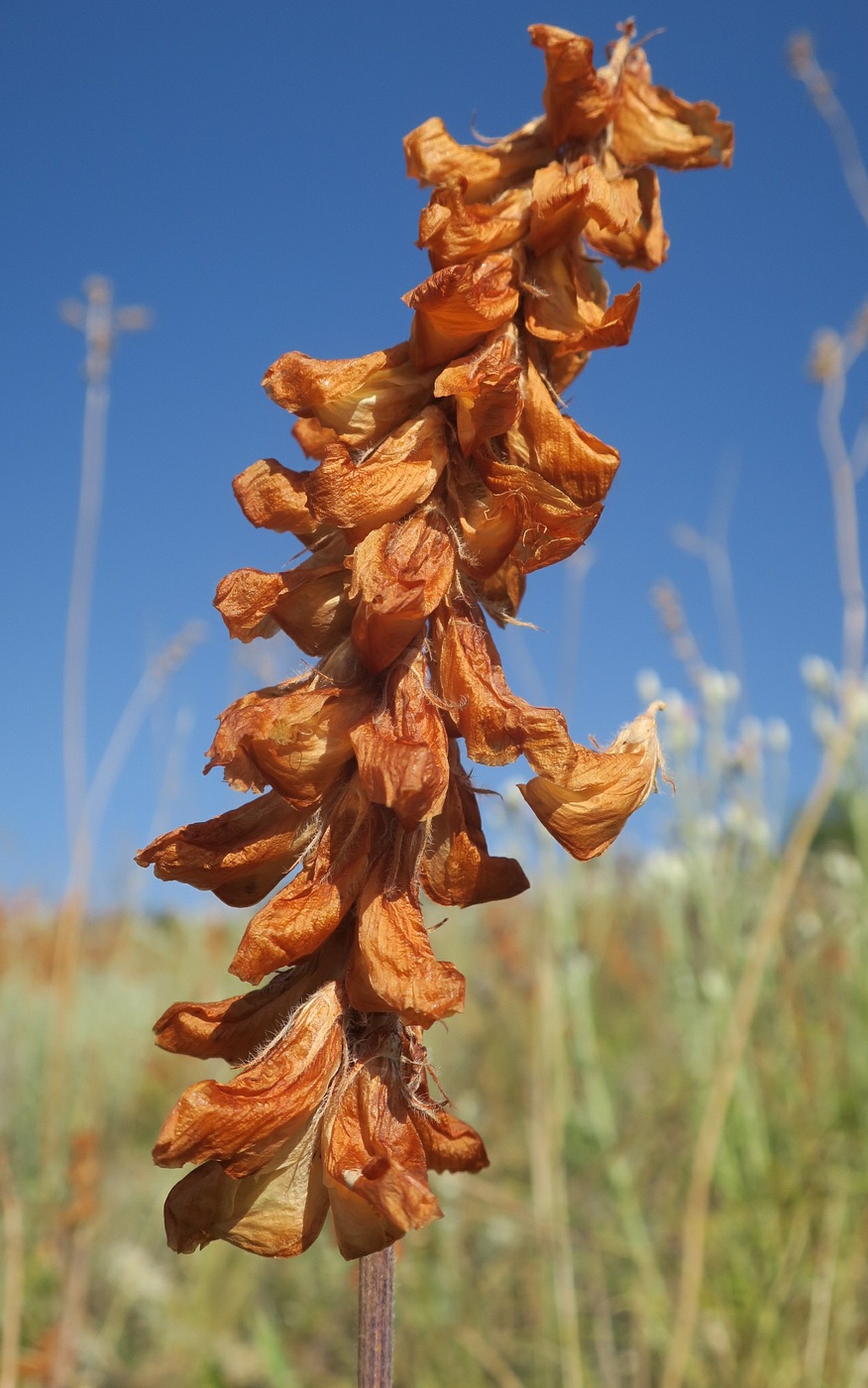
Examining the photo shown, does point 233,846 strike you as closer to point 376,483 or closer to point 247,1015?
point 247,1015

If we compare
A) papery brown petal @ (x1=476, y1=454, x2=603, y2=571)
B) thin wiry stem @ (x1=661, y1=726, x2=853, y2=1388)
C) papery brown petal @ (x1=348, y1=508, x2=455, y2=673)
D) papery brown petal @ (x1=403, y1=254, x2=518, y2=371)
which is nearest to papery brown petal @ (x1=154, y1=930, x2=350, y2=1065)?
papery brown petal @ (x1=348, y1=508, x2=455, y2=673)

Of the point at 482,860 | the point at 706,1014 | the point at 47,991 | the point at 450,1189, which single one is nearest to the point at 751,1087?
the point at 706,1014

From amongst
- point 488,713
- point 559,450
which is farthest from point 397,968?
point 559,450

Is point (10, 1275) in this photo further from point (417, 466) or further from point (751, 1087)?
point (751, 1087)

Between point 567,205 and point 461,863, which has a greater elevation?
point 567,205

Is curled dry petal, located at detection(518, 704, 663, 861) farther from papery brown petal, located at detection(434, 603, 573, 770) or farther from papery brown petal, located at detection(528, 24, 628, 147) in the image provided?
papery brown petal, located at detection(528, 24, 628, 147)

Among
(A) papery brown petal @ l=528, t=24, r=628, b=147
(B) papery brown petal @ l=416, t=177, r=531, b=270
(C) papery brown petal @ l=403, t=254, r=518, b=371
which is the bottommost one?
(C) papery brown petal @ l=403, t=254, r=518, b=371
